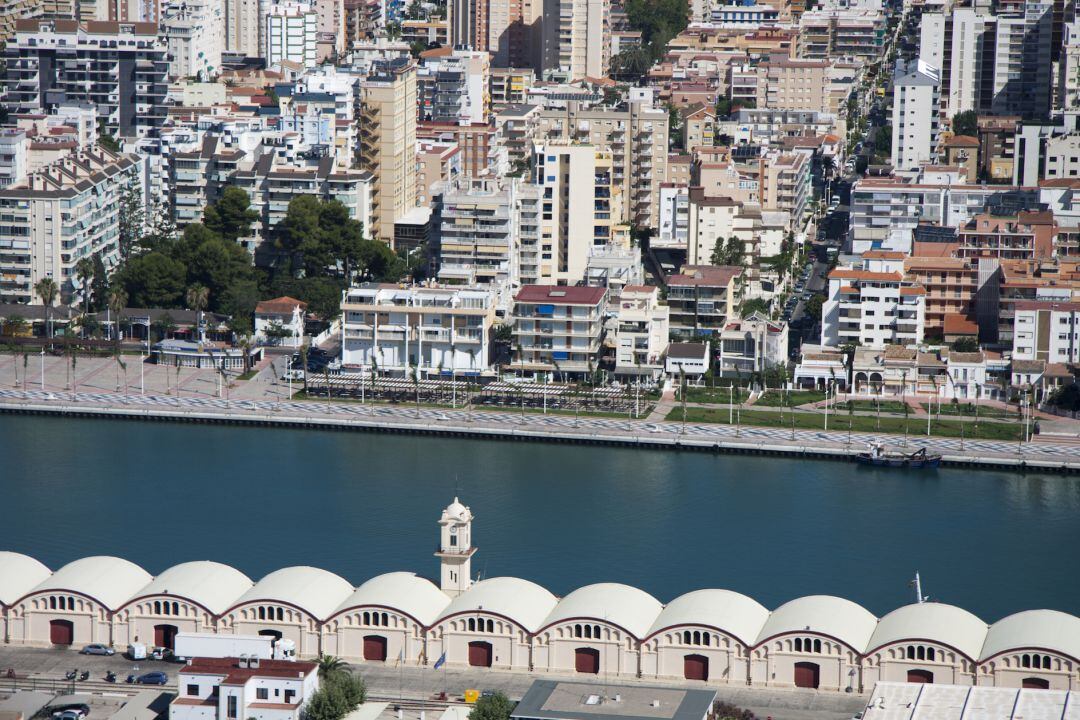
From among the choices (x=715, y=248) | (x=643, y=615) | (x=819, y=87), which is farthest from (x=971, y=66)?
(x=643, y=615)

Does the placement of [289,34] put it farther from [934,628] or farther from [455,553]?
[934,628]

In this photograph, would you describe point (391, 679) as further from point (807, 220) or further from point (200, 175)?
point (807, 220)

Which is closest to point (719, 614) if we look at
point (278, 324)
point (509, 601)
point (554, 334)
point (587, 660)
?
point (587, 660)

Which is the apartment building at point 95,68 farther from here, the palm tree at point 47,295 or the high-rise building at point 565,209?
the high-rise building at point 565,209

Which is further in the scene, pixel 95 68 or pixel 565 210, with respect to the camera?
pixel 95 68

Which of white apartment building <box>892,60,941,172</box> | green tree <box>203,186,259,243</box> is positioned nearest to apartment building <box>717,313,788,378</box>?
green tree <box>203,186,259,243</box>

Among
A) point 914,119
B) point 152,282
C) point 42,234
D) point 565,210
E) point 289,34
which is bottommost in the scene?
point 152,282
